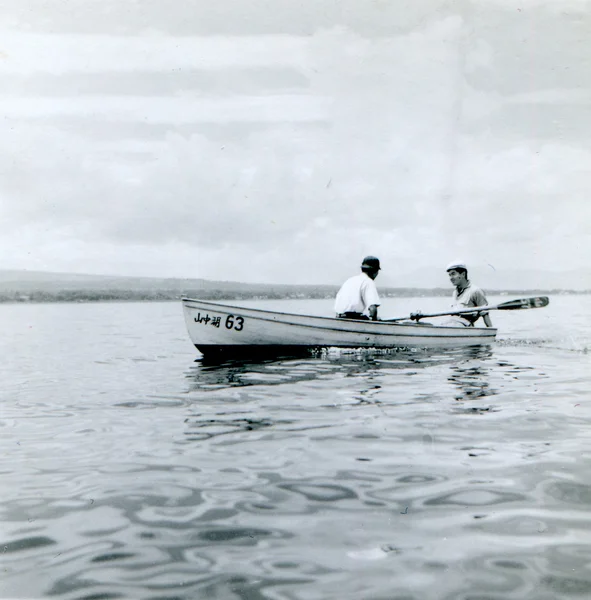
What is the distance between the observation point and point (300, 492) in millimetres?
4750

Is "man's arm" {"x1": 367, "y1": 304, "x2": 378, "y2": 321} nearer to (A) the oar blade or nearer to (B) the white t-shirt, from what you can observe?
(B) the white t-shirt

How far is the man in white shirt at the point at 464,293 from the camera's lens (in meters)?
14.2

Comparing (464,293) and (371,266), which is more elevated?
(371,266)

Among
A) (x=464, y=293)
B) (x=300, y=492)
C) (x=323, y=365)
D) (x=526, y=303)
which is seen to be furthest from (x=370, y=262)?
(x=300, y=492)

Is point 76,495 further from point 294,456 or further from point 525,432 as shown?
point 525,432

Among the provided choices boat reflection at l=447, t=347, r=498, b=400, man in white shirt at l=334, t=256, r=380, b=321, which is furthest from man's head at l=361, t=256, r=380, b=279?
boat reflection at l=447, t=347, r=498, b=400

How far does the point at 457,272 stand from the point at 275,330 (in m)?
4.36

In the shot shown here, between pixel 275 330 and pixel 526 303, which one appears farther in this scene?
pixel 526 303

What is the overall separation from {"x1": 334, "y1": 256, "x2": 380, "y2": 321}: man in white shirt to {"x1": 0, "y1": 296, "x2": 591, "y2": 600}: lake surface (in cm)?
339

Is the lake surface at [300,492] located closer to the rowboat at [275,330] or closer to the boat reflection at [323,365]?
the boat reflection at [323,365]

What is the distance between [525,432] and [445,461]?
1553mm

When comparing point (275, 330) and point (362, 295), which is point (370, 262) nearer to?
point (362, 295)

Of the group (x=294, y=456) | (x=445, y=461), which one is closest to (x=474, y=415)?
(x=445, y=461)

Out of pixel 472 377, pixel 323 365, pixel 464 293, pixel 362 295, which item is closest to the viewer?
pixel 472 377
